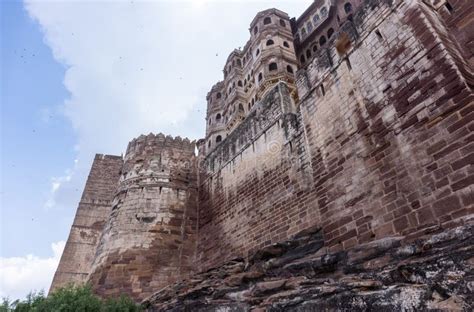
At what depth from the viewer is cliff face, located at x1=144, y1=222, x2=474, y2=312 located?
299 centimetres

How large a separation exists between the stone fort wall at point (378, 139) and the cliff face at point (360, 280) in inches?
20.3

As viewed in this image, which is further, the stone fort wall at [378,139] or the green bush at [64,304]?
the green bush at [64,304]

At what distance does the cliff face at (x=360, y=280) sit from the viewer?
2986 millimetres

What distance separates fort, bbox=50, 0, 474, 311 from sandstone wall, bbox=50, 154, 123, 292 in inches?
257

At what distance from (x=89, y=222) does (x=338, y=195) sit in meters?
17.0

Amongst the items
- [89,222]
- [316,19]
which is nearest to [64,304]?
[89,222]

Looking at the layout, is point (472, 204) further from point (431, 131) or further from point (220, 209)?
point (220, 209)

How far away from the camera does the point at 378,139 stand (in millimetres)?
5969

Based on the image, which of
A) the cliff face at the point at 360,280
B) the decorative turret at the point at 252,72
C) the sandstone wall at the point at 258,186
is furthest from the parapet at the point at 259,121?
the decorative turret at the point at 252,72

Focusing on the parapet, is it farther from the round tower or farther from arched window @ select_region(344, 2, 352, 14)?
arched window @ select_region(344, 2, 352, 14)

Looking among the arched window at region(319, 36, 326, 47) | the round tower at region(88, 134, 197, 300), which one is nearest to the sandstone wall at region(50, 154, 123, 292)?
the round tower at region(88, 134, 197, 300)

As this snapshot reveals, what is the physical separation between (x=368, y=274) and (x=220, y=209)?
8.56m

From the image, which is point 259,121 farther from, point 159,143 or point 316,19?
point 316,19

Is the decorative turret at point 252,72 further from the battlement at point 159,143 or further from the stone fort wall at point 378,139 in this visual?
the stone fort wall at point 378,139
